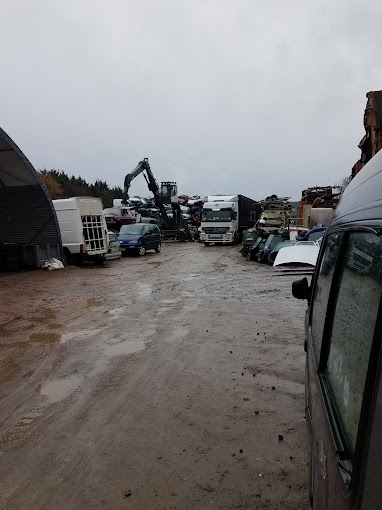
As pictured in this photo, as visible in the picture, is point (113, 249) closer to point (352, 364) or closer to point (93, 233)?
point (93, 233)

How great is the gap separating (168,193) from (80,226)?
17.0m

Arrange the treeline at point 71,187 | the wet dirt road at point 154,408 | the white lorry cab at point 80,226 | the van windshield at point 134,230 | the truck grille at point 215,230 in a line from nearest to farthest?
the wet dirt road at point 154,408 → the white lorry cab at point 80,226 → the van windshield at point 134,230 → the truck grille at point 215,230 → the treeline at point 71,187

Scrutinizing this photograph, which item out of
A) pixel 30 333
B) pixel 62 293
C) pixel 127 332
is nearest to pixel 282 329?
pixel 127 332

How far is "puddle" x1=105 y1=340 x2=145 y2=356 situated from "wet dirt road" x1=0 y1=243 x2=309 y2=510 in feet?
0.06

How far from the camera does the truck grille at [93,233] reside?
18.4 m

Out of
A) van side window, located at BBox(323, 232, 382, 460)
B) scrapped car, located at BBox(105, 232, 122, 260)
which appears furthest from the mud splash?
scrapped car, located at BBox(105, 232, 122, 260)

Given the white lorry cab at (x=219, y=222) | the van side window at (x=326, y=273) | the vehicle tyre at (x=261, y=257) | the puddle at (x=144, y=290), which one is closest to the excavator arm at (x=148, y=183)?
the white lorry cab at (x=219, y=222)

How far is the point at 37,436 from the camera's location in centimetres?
371

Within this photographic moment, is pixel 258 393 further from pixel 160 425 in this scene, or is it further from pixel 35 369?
pixel 35 369

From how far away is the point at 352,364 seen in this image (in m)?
1.57

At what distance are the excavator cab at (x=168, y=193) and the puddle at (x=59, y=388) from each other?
29385 millimetres

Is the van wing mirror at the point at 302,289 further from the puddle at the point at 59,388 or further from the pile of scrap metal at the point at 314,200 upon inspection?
the pile of scrap metal at the point at 314,200

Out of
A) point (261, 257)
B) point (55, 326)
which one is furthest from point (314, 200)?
point (55, 326)

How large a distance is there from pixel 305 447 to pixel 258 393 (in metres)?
1.13
